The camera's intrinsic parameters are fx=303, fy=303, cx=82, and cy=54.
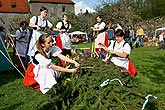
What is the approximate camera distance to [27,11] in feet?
229

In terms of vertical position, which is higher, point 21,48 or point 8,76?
point 21,48

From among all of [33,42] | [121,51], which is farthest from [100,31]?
[121,51]

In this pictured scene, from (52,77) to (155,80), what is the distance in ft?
14.9

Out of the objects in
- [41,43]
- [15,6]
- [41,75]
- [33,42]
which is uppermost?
[15,6]

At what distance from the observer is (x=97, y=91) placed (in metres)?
3.83

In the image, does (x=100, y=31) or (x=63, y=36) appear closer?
(x=63, y=36)

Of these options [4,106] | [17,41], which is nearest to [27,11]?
[17,41]

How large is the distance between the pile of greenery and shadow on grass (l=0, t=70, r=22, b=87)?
381 centimetres

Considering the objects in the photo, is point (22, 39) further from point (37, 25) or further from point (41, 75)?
point (41, 75)

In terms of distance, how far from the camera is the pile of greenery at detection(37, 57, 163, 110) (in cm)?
360

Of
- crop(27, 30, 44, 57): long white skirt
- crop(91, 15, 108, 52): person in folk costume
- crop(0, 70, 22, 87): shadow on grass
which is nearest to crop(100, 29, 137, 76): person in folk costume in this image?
crop(27, 30, 44, 57): long white skirt

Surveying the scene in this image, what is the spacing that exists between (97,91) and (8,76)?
19.6 feet

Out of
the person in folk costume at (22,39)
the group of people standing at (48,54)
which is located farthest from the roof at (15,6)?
the group of people standing at (48,54)

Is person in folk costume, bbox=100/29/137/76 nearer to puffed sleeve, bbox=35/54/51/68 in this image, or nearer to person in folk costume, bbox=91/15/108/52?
puffed sleeve, bbox=35/54/51/68
